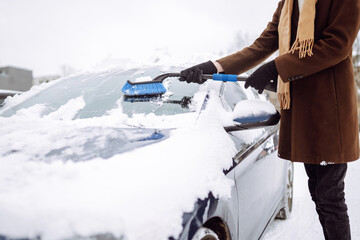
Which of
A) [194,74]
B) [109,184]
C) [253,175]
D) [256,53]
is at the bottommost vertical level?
[253,175]

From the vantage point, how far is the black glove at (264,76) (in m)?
1.48

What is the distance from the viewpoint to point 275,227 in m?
2.58

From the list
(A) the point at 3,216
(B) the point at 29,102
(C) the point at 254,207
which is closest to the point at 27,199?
(A) the point at 3,216

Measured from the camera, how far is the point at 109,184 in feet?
2.85

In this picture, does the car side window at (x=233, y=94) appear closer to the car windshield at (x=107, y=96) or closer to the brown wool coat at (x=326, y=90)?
the car windshield at (x=107, y=96)

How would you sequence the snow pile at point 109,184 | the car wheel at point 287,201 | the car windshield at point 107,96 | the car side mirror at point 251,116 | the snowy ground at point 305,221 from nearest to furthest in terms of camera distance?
1. the snow pile at point 109,184
2. the car side mirror at point 251,116
3. the car windshield at point 107,96
4. the snowy ground at point 305,221
5. the car wheel at point 287,201

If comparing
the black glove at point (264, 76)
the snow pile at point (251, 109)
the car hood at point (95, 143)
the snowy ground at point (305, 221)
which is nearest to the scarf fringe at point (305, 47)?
the black glove at point (264, 76)

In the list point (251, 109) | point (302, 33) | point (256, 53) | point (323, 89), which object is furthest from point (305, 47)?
point (256, 53)

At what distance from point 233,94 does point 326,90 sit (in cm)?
69

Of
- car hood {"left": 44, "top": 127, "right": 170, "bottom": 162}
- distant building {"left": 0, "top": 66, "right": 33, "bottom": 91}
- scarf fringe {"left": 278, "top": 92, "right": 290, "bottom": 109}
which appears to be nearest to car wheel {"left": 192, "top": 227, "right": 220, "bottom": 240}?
car hood {"left": 44, "top": 127, "right": 170, "bottom": 162}

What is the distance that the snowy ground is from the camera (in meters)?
2.33

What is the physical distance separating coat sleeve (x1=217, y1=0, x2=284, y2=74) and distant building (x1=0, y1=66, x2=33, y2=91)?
32.1m

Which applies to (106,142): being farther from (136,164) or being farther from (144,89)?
(144,89)

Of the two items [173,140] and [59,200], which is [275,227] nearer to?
[173,140]
